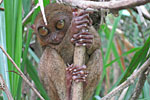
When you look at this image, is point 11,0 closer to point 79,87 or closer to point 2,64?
point 2,64

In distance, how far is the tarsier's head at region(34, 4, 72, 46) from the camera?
11.5ft

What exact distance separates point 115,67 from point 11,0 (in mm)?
3759

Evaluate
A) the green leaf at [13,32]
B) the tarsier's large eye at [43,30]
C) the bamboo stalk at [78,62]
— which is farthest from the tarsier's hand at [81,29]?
the tarsier's large eye at [43,30]

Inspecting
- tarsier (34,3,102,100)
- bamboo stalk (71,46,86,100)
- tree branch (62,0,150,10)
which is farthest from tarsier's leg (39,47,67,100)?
tree branch (62,0,150,10)

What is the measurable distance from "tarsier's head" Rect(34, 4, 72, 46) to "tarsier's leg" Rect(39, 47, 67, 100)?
221mm

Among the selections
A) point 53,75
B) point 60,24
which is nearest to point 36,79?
point 53,75

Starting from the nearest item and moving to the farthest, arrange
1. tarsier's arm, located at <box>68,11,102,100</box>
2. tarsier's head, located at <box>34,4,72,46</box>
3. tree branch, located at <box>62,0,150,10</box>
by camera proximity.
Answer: tree branch, located at <box>62,0,150,10</box> < tarsier's arm, located at <box>68,11,102,100</box> < tarsier's head, located at <box>34,4,72,46</box>

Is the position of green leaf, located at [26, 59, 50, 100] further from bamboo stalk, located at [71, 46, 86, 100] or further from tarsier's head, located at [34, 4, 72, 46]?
bamboo stalk, located at [71, 46, 86, 100]

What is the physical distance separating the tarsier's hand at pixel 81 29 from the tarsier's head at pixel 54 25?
2.23ft

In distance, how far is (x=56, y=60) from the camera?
134 inches

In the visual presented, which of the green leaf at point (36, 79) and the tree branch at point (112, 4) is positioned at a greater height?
the tree branch at point (112, 4)

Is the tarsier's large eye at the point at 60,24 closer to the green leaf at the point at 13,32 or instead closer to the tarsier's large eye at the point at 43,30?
the tarsier's large eye at the point at 43,30

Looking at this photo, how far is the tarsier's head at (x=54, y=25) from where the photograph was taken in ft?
11.5

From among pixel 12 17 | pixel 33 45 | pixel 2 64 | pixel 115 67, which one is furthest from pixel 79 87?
pixel 115 67
